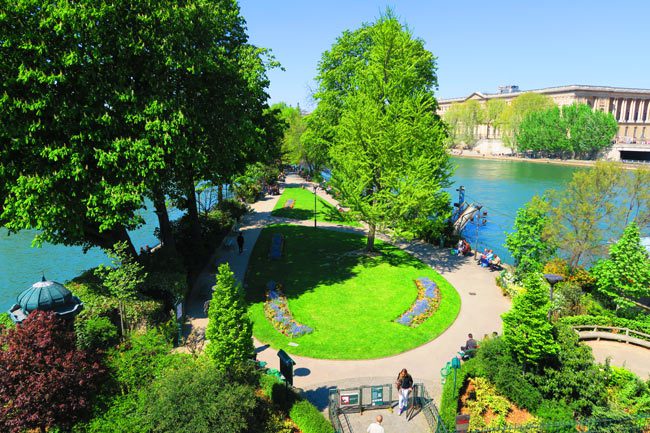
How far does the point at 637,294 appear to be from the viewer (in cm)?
2072

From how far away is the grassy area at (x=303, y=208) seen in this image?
40503mm

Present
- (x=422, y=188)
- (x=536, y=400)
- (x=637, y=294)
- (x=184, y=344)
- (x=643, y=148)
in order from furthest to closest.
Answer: (x=643, y=148) < (x=422, y=188) < (x=637, y=294) < (x=184, y=344) < (x=536, y=400)

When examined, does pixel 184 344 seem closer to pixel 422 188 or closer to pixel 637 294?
pixel 422 188

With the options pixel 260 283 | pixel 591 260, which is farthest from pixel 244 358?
pixel 591 260

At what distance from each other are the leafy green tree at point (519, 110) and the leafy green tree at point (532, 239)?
368 feet

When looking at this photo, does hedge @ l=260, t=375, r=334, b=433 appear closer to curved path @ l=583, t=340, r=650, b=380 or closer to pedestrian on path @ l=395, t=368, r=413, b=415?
pedestrian on path @ l=395, t=368, r=413, b=415

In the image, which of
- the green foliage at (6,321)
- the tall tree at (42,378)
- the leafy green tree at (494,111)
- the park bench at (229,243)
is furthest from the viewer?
the leafy green tree at (494,111)

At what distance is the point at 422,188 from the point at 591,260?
11104 millimetres

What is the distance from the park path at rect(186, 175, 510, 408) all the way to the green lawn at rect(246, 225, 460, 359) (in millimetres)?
481

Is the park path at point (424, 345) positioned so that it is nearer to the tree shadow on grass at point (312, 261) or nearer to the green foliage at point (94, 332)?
the tree shadow on grass at point (312, 261)

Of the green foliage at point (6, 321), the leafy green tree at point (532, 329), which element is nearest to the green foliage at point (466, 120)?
the leafy green tree at point (532, 329)

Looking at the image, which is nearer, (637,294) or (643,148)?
(637,294)

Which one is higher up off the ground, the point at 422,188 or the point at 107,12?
the point at 107,12

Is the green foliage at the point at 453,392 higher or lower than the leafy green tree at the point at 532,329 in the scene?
lower
